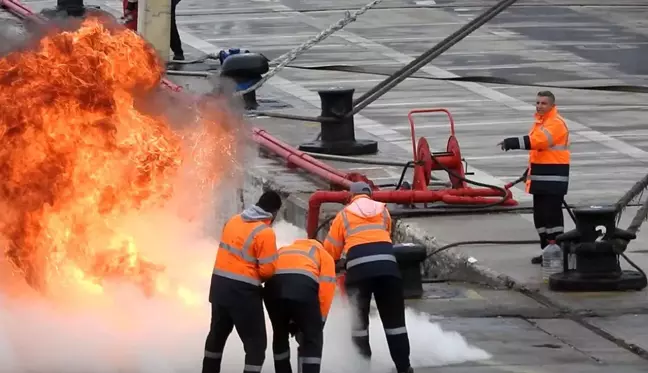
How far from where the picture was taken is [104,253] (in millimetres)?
12445

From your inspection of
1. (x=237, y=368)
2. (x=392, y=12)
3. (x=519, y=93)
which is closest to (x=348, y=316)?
(x=237, y=368)

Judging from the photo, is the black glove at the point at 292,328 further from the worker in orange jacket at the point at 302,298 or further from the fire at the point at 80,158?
the fire at the point at 80,158

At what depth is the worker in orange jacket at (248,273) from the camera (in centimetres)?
1086

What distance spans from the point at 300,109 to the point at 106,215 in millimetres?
11793

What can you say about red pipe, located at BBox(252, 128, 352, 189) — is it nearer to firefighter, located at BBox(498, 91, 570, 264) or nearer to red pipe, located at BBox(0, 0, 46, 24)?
firefighter, located at BBox(498, 91, 570, 264)

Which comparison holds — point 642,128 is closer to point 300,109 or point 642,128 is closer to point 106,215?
point 300,109

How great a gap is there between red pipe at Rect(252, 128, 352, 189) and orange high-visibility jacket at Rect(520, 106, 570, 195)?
288 cm

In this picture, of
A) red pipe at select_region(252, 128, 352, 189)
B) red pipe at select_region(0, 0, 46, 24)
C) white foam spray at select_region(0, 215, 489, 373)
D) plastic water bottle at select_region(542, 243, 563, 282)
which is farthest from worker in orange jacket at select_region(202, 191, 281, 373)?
red pipe at select_region(0, 0, 46, 24)

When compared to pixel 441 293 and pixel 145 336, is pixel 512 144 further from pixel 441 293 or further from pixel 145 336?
pixel 145 336

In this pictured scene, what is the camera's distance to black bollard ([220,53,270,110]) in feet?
77.4

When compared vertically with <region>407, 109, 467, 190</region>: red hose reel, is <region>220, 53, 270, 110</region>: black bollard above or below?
A: above

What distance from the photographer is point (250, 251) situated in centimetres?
1087

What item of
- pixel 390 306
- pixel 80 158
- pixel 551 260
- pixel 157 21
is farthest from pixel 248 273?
pixel 157 21

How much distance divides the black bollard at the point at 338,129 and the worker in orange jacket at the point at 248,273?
9.98 meters
